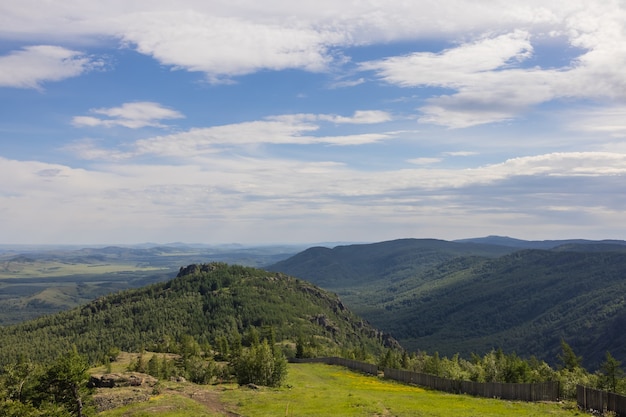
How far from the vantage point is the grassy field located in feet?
176

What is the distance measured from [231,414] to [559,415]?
123 ft

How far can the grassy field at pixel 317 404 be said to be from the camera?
53.8 metres

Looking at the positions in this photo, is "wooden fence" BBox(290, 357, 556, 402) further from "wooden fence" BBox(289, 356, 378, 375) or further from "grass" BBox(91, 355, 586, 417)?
"wooden fence" BBox(289, 356, 378, 375)

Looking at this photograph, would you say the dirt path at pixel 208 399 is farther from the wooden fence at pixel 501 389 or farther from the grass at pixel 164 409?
the wooden fence at pixel 501 389

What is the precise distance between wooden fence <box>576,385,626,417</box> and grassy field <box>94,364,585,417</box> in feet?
4.81

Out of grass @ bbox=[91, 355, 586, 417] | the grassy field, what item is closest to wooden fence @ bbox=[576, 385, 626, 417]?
the grassy field

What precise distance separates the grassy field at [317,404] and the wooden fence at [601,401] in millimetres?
1467

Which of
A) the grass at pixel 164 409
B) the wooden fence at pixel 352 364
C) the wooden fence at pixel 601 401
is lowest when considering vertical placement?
the wooden fence at pixel 352 364

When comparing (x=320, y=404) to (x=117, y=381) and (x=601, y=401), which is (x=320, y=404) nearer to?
(x=601, y=401)

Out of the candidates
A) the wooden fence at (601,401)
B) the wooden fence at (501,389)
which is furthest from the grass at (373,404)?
the wooden fence at (501,389)

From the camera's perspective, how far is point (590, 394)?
165 feet

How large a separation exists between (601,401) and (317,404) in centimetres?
3290

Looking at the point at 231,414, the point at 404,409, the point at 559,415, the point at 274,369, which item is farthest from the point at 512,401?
the point at 274,369

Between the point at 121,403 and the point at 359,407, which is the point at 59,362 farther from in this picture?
the point at 359,407
